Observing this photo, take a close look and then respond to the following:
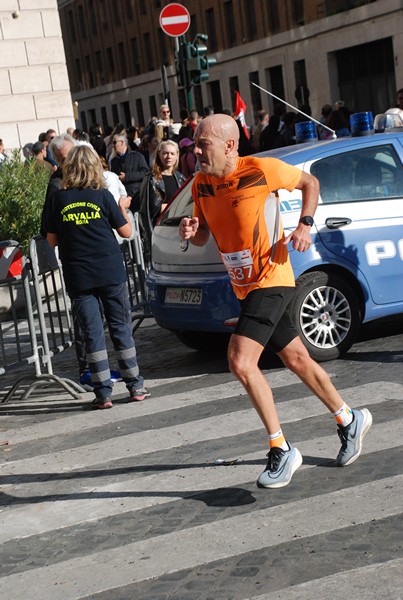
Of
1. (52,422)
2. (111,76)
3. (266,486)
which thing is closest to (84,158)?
(52,422)

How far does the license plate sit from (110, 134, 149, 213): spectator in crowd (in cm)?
687

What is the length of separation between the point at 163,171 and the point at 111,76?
6500cm

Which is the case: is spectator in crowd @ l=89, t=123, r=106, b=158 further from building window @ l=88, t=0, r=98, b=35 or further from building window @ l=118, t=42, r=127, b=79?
building window @ l=88, t=0, r=98, b=35

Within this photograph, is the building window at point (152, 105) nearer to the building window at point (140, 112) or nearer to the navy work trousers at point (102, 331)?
the building window at point (140, 112)

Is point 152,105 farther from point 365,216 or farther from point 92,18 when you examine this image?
point 365,216

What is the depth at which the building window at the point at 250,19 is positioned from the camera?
5284 cm

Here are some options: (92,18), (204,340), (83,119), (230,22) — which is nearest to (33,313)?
(204,340)

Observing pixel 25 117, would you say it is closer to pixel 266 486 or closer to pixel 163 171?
pixel 163 171

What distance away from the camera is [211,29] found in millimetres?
57625

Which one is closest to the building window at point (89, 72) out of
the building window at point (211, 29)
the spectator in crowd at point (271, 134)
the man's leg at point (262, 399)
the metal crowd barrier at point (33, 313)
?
the building window at point (211, 29)

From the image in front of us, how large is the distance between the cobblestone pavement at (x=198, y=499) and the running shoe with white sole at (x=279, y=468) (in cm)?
5

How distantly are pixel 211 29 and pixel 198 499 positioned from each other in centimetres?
5394

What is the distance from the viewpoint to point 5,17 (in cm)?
2122

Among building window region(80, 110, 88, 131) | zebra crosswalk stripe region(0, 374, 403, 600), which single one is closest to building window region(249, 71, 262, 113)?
building window region(80, 110, 88, 131)
